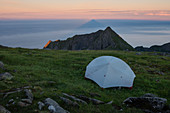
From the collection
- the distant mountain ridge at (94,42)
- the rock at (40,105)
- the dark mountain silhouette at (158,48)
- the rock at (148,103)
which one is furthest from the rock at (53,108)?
the dark mountain silhouette at (158,48)

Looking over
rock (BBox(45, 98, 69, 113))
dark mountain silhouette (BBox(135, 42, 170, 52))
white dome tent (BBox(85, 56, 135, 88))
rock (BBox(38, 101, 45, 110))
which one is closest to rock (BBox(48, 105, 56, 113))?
rock (BBox(45, 98, 69, 113))

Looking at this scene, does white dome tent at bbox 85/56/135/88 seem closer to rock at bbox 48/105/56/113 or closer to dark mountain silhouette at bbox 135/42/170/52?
rock at bbox 48/105/56/113

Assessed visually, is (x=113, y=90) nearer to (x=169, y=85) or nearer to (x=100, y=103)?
(x=100, y=103)

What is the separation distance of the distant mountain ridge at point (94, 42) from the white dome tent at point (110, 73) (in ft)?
332

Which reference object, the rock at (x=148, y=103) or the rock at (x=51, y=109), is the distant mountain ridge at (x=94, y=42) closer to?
the rock at (x=148, y=103)

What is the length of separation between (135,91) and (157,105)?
5.83 m

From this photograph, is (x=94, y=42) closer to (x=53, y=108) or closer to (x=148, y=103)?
(x=148, y=103)

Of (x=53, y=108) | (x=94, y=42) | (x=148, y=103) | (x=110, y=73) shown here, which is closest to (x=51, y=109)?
(x=53, y=108)

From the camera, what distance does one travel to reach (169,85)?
15852 mm

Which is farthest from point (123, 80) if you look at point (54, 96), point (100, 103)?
point (54, 96)

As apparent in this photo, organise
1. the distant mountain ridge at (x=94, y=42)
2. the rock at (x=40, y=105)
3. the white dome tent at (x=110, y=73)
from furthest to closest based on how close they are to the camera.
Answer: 1. the distant mountain ridge at (x=94, y=42)
2. the white dome tent at (x=110, y=73)
3. the rock at (x=40, y=105)

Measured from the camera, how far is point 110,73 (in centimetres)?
1522

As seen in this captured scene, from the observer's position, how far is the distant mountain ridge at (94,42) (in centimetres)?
12419

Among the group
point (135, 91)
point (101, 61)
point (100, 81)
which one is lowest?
point (135, 91)
